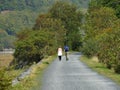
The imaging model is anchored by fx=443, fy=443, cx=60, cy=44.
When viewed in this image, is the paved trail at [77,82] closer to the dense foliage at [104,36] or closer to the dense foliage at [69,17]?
the dense foliage at [104,36]

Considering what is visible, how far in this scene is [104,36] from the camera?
4034 centimetres

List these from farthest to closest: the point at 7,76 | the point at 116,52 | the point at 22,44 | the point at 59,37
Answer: the point at 59,37 < the point at 22,44 < the point at 116,52 < the point at 7,76

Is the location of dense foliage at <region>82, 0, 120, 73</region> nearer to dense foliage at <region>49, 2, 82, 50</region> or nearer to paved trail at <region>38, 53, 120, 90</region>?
paved trail at <region>38, 53, 120, 90</region>

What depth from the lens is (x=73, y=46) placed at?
391 feet

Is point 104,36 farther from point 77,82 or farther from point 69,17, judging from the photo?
point 69,17

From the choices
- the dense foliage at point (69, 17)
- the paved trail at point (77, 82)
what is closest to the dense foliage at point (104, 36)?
the paved trail at point (77, 82)

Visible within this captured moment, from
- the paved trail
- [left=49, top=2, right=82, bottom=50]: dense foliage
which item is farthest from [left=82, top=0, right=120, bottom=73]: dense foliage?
[left=49, top=2, right=82, bottom=50]: dense foliage

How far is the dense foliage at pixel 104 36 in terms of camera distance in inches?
1292

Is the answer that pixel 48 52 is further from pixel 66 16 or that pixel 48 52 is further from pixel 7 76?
pixel 7 76

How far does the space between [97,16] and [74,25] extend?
3981 centimetres

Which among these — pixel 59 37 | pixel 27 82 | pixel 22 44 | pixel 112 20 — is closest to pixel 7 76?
pixel 27 82

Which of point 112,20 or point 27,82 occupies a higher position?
point 112,20

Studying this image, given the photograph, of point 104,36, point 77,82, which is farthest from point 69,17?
point 77,82

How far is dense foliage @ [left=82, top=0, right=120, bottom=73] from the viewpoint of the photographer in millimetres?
32812
